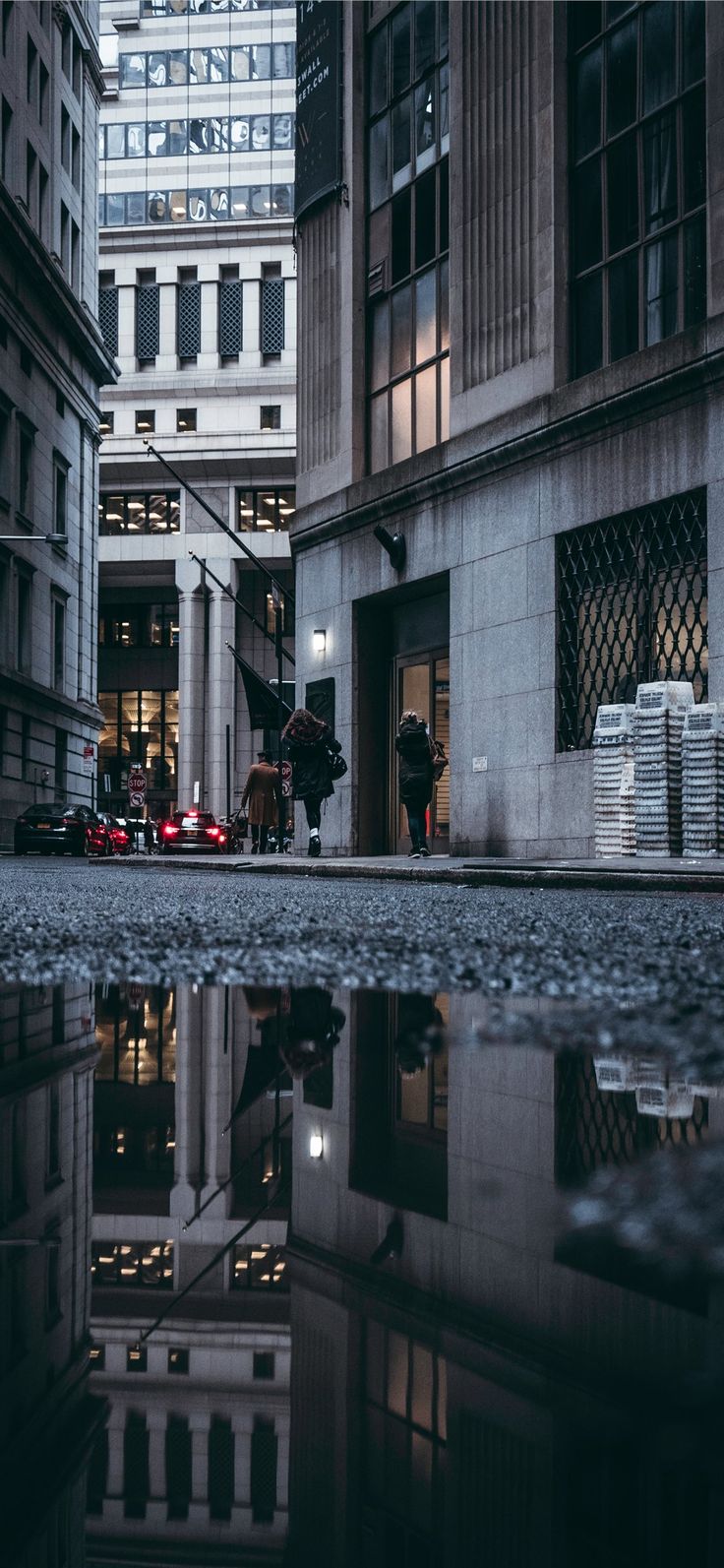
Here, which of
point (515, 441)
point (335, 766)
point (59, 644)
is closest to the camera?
point (515, 441)

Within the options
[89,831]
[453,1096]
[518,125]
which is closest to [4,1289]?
[453,1096]

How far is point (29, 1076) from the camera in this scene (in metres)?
2.31

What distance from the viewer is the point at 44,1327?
3.61 ft

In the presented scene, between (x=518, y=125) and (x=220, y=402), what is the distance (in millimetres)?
49765

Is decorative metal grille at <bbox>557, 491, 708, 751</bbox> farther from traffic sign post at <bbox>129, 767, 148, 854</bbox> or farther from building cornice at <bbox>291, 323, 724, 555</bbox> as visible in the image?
traffic sign post at <bbox>129, 767, 148, 854</bbox>

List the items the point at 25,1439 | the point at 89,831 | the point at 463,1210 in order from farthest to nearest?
1. the point at 89,831
2. the point at 463,1210
3. the point at 25,1439

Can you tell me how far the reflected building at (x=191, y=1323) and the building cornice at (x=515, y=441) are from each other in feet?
54.8

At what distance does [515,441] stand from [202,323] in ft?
175

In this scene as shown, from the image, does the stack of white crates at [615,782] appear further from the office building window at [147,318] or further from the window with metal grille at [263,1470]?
the office building window at [147,318]

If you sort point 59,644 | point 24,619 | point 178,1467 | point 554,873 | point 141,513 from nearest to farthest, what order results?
point 178,1467
point 554,873
point 24,619
point 59,644
point 141,513

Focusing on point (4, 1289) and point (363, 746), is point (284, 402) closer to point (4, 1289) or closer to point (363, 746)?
point (363, 746)

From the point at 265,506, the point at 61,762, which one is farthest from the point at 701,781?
the point at 265,506

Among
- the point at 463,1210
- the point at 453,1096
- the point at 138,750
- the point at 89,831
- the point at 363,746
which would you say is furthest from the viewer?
the point at 138,750

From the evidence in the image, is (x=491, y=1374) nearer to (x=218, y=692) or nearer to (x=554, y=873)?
(x=554, y=873)
